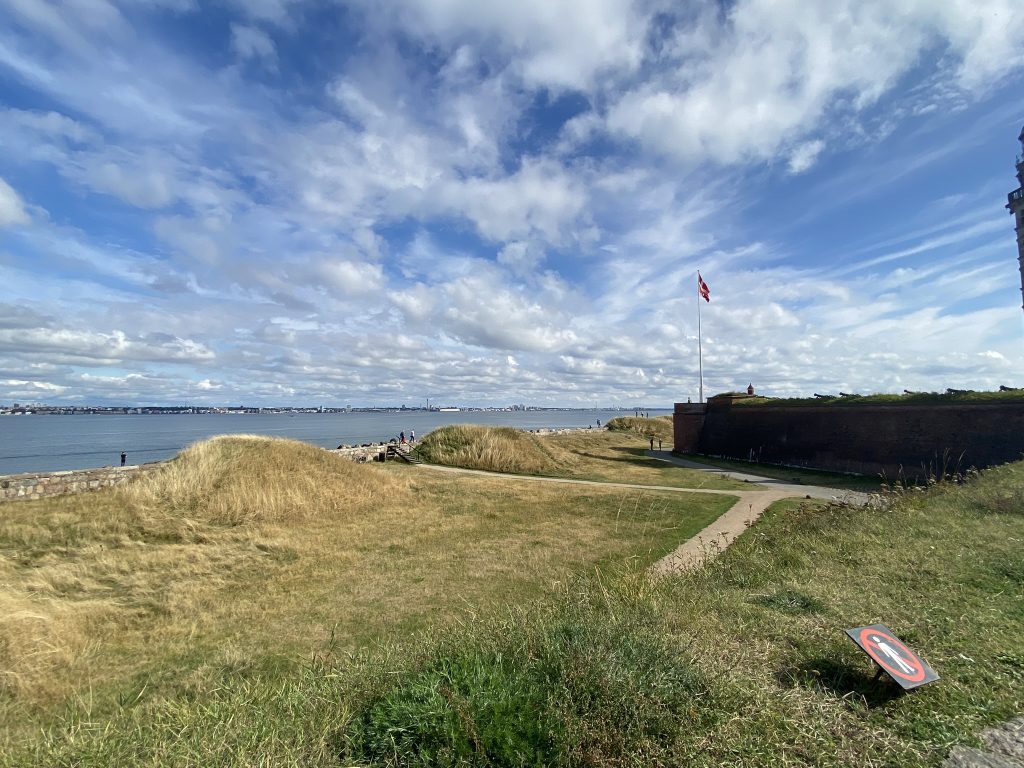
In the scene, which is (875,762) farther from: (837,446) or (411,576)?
(837,446)

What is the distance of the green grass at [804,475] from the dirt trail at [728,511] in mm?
1238

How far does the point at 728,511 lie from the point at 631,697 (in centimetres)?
1460

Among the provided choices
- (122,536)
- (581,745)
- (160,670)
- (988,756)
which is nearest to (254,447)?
(122,536)

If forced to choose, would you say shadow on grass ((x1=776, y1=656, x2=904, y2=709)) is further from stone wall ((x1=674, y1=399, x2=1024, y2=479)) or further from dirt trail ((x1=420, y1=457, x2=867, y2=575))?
stone wall ((x1=674, y1=399, x2=1024, y2=479))

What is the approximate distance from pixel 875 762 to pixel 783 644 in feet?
4.28

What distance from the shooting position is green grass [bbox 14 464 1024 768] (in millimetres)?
2695

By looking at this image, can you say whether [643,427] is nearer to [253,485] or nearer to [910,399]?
[910,399]

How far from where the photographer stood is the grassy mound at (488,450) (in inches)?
1111

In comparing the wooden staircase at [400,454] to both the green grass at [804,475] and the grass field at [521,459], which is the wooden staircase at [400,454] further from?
the green grass at [804,475]

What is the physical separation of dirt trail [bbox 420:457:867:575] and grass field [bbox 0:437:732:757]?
0.59 metres

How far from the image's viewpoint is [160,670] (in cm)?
598

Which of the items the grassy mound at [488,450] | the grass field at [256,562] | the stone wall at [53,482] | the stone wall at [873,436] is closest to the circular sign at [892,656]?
the grass field at [256,562]

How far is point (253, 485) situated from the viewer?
1546 cm

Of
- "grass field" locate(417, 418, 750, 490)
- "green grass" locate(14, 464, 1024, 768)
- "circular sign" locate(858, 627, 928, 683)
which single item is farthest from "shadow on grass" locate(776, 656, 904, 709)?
"grass field" locate(417, 418, 750, 490)
